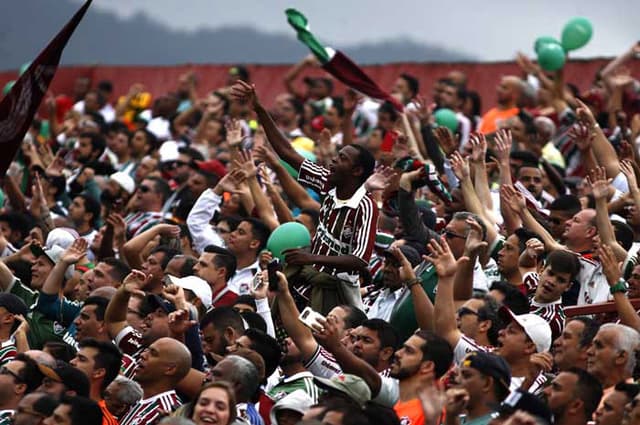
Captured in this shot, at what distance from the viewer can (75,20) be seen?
10.7m

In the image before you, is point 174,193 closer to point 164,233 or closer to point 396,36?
point 164,233

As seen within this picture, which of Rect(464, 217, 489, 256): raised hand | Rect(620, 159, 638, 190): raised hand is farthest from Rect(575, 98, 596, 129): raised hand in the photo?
Rect(464, 217, 489, 256): raised hand

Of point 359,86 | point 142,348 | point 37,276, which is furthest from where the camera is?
point 359,86

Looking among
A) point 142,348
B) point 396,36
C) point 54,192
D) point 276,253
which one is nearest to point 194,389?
point 142,348

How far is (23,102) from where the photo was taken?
1075 cm

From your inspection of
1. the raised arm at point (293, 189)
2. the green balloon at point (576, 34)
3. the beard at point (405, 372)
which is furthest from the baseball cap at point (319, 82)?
the beard at point (405, 372)

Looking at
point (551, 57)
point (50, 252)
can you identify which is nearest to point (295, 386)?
point (50, 252)

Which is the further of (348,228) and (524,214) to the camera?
(524,214)

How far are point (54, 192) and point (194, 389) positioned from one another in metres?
5.79

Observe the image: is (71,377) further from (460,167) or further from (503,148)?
(503,148)

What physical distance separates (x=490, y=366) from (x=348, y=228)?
227 cm

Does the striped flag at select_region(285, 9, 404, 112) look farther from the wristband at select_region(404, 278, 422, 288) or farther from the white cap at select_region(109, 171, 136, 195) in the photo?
the wristband at select_region(404, 278, 422, 288)

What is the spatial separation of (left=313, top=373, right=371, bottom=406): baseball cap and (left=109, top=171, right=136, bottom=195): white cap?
6298mm

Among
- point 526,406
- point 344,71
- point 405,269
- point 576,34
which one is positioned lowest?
point 576,34
